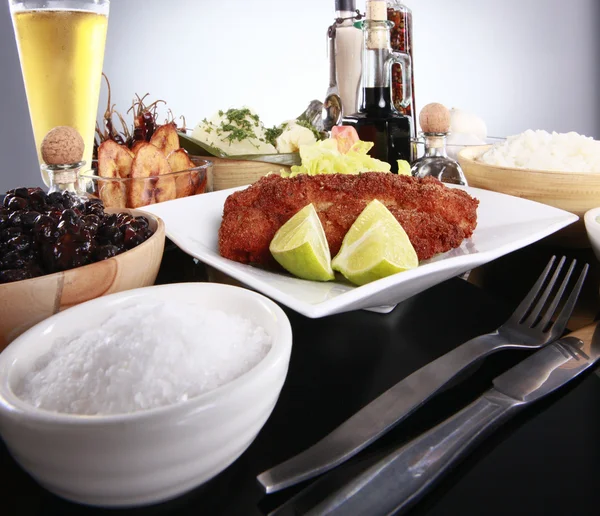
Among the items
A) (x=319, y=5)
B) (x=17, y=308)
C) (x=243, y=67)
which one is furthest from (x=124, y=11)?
(x=17, y=308)

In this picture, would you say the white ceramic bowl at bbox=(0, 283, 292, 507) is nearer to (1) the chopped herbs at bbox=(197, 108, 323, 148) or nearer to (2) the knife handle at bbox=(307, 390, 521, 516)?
(2) the knife handle at bbox=(307, 390, 521, 516)

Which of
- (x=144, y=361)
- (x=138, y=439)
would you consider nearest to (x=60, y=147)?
(x=144, y=361)

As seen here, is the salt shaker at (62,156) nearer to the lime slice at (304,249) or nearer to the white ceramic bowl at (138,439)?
the lime slice at (304,249)

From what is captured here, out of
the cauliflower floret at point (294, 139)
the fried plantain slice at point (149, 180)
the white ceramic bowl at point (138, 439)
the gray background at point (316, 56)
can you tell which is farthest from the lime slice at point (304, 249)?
the gray background at point (316, 56)

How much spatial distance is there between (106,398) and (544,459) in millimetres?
436

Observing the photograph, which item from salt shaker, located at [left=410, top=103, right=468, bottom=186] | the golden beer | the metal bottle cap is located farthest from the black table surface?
the metal bottle cap

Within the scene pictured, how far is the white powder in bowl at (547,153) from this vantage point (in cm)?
127

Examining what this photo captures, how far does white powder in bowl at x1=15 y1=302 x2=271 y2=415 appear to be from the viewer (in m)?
0.51

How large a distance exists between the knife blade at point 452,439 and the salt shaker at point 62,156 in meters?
0.84

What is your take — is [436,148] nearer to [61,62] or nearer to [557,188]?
[557,188]

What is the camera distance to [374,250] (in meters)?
0.85

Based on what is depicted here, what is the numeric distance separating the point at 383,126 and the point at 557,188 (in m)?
0.65

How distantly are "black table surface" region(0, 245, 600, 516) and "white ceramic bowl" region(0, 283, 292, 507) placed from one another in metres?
0.05

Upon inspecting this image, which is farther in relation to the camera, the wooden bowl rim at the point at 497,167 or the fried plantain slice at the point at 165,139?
the fried plantain slice at the point at 165,139
